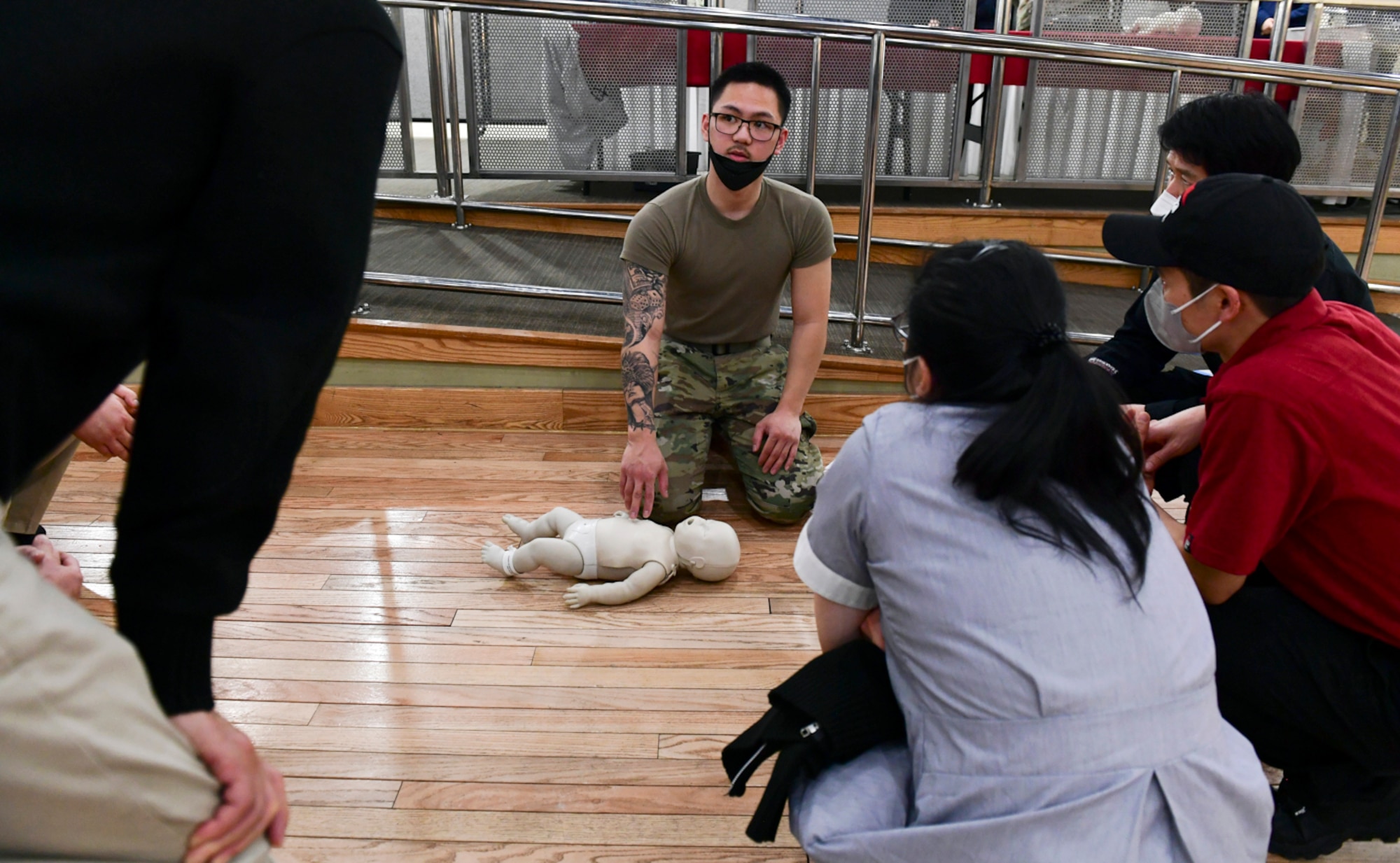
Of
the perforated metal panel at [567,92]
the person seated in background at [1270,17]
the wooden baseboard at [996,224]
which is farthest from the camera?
the person seated in background at [1270,17]

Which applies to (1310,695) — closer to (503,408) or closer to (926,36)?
(926,36)

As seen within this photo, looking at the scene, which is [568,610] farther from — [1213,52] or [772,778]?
[1213,52]

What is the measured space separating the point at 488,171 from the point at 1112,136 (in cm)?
253

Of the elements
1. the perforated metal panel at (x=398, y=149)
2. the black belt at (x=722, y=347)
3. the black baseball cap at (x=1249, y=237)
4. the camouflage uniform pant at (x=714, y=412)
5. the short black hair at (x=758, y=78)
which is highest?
the short black hair at (x=758, y=78)

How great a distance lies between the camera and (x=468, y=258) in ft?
10.9

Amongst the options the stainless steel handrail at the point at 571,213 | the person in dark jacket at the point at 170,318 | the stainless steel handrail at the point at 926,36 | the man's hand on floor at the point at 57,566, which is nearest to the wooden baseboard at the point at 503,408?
the stainless steel handrail at the point at 571,213

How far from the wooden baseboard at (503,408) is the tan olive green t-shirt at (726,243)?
55 cm

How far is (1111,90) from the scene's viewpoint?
4.05 meters

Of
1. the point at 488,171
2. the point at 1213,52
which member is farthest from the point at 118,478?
the point at 1213,52

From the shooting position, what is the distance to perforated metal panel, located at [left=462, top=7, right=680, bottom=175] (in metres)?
3.70

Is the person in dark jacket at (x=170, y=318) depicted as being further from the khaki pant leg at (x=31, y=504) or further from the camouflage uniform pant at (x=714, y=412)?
the camouflage uniform pant at (x=714, y=412)

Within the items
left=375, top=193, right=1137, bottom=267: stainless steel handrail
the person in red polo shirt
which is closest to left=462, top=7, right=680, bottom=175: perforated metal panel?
left=375, top=193, right=1137, bottom=267: stainless steel handrail

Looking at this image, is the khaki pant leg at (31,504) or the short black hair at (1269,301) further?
the khaki pant leg at (31,504)

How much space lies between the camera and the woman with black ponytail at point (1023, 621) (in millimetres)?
959
